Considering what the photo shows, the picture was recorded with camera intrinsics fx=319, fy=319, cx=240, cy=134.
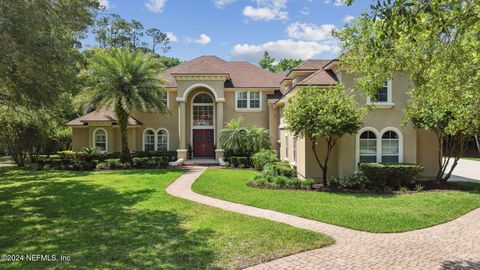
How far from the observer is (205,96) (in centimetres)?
2883

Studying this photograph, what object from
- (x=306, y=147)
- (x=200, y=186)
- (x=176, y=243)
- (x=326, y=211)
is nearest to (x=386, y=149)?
(x=306, y=147)

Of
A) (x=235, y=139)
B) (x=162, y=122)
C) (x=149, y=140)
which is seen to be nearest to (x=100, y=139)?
(x=149, y=140)

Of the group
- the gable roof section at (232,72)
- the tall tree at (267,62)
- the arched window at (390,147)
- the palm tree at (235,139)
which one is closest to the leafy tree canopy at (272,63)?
the tall tree at (267,62)

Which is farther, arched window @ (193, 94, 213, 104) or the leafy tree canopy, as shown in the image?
the leafy tree canopy

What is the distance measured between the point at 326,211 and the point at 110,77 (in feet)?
61.4

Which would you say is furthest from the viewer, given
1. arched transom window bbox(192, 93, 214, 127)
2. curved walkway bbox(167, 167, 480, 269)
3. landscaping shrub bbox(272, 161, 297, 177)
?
arched transom window bbox(192, 93, 214, 127)

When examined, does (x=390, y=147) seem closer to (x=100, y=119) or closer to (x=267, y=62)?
(x=100, y=119)

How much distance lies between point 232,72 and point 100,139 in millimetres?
13306

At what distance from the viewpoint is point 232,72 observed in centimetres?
3062

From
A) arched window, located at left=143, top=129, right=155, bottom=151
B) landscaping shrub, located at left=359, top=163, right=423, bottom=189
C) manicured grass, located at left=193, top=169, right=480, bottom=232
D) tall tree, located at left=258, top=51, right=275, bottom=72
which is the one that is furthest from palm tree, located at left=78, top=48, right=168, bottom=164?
tall tree, located at left=258, top=51, right=275, bottom=72

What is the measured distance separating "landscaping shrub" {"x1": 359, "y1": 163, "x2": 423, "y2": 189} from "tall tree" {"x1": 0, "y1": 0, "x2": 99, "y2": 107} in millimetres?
13389

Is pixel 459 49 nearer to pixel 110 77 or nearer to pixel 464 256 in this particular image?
pixel 464 256

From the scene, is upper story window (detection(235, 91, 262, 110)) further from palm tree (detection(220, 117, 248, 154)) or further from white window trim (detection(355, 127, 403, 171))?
white window trim (detection(355, 127, 403, 171))

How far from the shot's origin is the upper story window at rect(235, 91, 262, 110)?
27.9m
